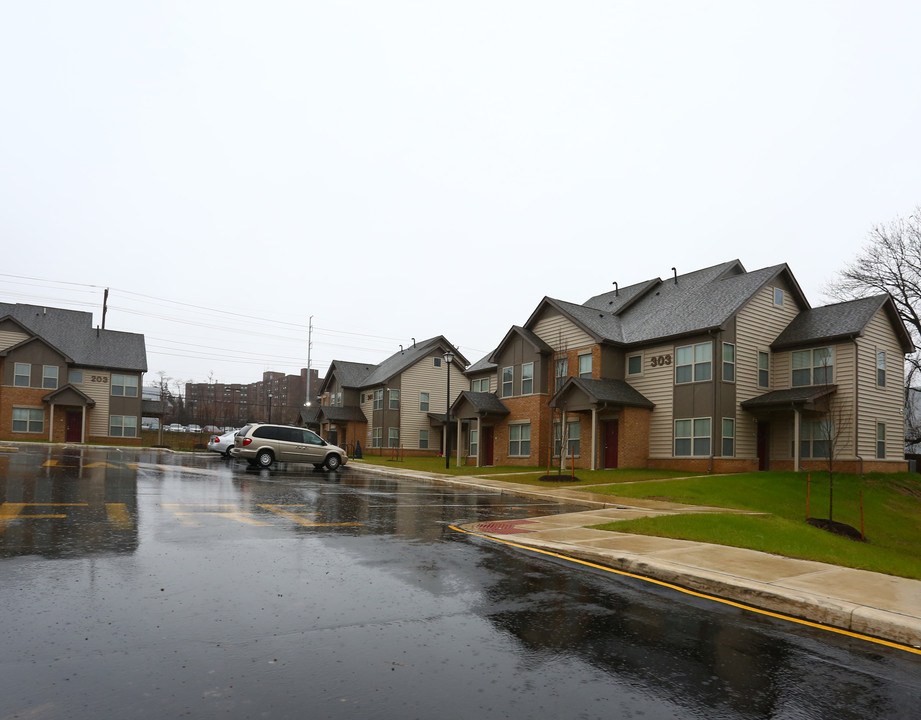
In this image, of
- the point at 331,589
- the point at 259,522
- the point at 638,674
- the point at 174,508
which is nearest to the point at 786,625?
the point at 638,674

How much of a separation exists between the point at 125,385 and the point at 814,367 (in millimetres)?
50867

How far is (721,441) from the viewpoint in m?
29.4

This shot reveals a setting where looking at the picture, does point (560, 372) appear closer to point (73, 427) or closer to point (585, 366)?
point (585, 366)

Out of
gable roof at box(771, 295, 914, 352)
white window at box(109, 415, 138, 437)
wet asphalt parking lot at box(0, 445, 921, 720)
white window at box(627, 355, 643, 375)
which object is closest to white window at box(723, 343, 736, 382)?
gable roof at box(771, 295, 914, 352)

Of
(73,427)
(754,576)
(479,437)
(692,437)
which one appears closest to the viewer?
(754,576)

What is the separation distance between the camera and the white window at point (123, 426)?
179 feet

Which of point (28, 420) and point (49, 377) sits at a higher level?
point (49, 377)

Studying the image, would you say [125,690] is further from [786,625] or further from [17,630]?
[786,625]

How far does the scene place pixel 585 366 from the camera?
34531 mm

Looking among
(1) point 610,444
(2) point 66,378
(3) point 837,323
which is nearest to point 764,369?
(3) point 837,323

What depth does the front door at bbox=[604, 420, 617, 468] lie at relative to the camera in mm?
32906

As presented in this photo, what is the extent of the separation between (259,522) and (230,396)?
155 meters

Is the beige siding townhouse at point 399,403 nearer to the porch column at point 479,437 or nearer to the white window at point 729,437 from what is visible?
the porch column at point 479,437

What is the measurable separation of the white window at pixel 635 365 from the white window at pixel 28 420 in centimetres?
Result: 4428
